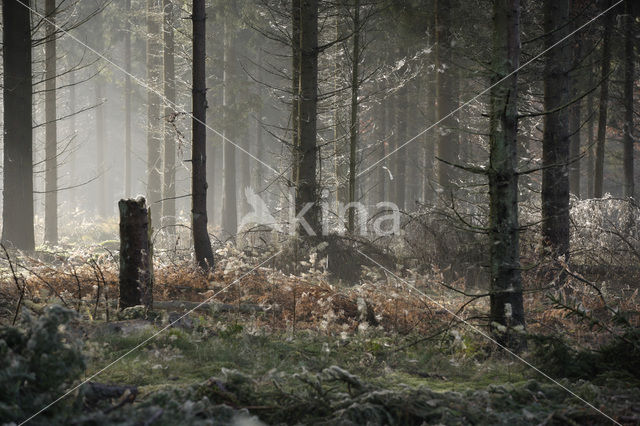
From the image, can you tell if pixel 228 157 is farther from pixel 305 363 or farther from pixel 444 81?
pixel 305 363

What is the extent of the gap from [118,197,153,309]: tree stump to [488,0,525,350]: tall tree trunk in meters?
3.74

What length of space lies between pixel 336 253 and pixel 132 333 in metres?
5.95

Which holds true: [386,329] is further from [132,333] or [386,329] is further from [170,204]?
[170,204]

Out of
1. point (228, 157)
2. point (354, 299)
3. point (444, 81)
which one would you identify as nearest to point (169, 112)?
point (228, 157)

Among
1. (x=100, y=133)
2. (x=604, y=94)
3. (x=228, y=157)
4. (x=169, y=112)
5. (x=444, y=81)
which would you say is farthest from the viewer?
(x=100, y=133)

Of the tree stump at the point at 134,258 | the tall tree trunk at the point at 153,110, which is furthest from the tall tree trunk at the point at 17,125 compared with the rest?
the tall tree trunk at the point at 153,110

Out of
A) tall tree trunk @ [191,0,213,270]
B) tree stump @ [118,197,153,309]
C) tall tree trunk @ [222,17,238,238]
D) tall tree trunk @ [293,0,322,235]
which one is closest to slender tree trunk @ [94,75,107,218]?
tall tree trunk @ [222,17,238,238]

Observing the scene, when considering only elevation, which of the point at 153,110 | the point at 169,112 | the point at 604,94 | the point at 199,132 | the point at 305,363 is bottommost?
the point at 305,363

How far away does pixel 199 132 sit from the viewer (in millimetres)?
8914

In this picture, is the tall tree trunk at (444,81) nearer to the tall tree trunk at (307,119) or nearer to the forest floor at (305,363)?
the tall tree trunk at (307,119)

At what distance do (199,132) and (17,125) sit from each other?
558 centimetres

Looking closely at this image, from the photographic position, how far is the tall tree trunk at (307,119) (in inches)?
433

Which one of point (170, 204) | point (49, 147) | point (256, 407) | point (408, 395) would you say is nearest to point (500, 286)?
point (408, 395)

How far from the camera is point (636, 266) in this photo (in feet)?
31.2
